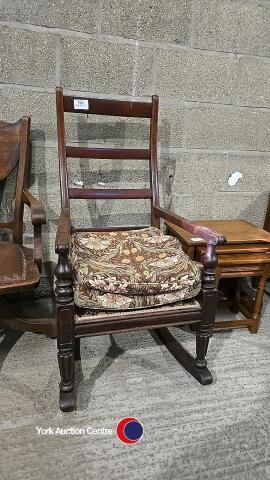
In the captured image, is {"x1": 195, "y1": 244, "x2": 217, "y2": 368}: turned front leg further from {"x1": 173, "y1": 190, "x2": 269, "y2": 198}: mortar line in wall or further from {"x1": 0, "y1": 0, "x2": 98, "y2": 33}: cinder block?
{"x1": 0, "y1": 0, "x2": 98, "y2": 33}: cinder block

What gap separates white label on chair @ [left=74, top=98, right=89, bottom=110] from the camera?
133cm

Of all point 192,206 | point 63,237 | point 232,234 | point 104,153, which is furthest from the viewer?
point 192,206

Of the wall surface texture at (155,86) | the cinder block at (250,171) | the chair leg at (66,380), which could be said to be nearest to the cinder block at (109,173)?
the wall surface texture at (155,86)

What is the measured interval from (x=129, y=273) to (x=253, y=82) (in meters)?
1.24

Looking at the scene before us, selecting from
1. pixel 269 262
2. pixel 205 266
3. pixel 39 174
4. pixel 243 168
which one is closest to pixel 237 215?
pixel 243 168

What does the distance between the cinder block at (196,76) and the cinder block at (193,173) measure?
277 millimetres

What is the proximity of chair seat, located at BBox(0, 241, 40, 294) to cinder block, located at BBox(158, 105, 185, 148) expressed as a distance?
853 millimetres

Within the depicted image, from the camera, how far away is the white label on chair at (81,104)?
4.38 feet

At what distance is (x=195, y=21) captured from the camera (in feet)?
5.04

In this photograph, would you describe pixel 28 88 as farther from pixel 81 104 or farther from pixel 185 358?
pixel 185 358

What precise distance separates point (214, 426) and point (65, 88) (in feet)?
4.69

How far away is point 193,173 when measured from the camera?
1.75m

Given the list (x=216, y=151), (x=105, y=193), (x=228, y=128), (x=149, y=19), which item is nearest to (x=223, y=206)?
(x=216, y=151)

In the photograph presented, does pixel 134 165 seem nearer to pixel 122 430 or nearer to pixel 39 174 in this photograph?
pixel 39 174
